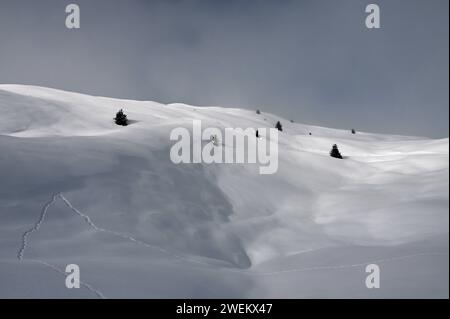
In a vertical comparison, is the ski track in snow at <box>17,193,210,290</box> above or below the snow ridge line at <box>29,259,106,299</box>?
above

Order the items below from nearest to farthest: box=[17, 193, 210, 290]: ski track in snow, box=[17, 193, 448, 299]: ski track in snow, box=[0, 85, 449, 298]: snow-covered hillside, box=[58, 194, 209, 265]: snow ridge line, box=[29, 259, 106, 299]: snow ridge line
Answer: box=[29, 259, 106, 299]: snow ridge line → box=[0, 85, 449, 298]: snow-covered hillside → box=[17, 193, 448, 299]: ski track in snow → box=[17, 193, 210, 290]: ski track in snow → box=[58, 194, 209, 265]: snow ridge line

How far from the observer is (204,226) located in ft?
24.0

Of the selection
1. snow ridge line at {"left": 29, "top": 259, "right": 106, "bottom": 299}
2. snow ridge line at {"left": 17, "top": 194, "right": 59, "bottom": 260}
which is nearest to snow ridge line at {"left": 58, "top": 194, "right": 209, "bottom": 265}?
snow ridge line at {"left": 17, "top": 194, "right": 59, "bottom": 260}

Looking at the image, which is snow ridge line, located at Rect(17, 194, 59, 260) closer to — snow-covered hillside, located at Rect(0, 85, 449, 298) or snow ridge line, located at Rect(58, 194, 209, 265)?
snow-covered hillside, located at Rect(0, 85, 449, 298)

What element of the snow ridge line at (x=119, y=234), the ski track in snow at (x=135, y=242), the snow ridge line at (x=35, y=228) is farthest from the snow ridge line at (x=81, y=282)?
the snow ridge line at (x=119, y=234)

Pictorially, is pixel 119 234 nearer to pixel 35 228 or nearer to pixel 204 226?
pixel 35 228

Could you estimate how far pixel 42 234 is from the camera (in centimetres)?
641

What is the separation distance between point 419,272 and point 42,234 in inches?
253

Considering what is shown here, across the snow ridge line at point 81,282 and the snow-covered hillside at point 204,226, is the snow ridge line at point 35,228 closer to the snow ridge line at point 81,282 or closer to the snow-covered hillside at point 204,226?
the snow-covered hillside at point 204,226

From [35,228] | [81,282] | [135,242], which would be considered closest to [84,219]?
[35,228]

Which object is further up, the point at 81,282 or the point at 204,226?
the point at 204,226

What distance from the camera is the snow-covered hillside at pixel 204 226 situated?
5.04m

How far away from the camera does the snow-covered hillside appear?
5039 millimetres
